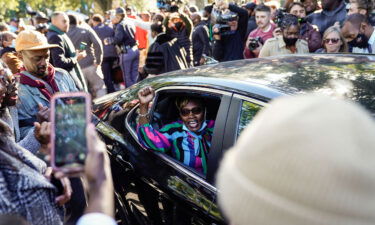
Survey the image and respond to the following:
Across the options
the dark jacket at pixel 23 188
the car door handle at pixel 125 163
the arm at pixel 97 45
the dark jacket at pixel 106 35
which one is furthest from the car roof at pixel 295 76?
the dark jacket at pixel 106 35

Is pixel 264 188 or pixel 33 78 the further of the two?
pixel 33 78

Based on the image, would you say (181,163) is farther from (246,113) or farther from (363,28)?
(363,28)

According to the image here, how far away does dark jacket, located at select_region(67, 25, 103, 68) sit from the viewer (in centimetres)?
734

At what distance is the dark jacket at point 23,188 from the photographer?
1491 millimetres

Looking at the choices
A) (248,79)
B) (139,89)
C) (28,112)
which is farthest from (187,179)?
(28,112)

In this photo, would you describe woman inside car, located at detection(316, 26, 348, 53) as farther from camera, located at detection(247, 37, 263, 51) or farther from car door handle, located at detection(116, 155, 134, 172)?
car door handle, located at detection(116, 155, 134, 172)

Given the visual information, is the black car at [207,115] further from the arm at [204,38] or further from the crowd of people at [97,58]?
the arm at [204,38]

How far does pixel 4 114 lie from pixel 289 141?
94.8 inches

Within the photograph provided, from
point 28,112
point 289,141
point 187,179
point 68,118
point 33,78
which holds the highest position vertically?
point 289,141

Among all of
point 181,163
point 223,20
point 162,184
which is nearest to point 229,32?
point 223,20

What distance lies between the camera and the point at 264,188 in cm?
83

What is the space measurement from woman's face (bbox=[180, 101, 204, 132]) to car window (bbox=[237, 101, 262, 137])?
74cm

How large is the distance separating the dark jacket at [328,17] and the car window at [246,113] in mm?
3998

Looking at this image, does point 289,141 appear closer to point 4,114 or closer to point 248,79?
point 248,79
